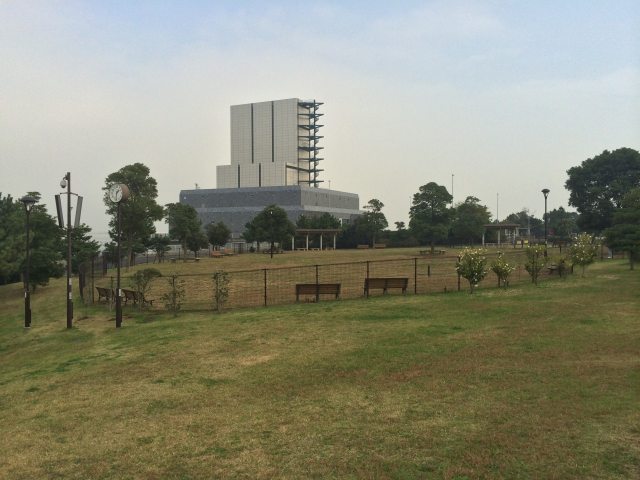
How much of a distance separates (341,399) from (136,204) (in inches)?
1554

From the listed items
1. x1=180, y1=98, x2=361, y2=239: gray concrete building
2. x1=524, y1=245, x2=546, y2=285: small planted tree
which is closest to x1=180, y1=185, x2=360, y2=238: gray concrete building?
x1=180, y1=98, x2=361, y2=239: gray concrete building

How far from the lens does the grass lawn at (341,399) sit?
5781 mm

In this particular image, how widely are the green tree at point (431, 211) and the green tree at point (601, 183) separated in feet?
79.5

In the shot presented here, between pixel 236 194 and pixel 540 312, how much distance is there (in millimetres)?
122803

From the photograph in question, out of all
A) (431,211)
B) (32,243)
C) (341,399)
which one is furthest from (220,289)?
(431,211)

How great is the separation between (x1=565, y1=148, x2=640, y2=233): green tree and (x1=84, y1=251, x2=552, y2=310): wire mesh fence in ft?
137

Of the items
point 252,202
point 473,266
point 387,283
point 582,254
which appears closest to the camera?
point 473,266

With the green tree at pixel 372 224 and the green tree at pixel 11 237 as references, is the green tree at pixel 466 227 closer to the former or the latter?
the green tree at pixel 372 224

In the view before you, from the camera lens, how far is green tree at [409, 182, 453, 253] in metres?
56.6

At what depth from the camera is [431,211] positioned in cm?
5694

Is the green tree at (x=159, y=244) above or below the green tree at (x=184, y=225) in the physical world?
below

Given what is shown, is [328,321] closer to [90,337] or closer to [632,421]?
[90,337]

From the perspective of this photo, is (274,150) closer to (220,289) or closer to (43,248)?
(43,248)

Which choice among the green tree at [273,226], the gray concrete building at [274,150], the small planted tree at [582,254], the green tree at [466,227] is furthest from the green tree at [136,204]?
the gray concrete building at [274,150]
